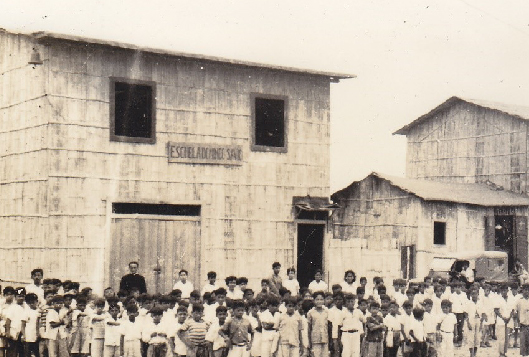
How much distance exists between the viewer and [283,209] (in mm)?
19344

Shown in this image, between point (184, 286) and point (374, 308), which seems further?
point (184, 286)

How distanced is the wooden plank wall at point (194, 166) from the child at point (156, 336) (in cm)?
483

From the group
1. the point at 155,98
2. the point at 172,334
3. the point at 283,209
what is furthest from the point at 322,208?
the point at 172,334

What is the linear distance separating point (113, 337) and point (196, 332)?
140cm

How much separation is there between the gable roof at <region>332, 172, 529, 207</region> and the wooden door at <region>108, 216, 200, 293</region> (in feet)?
25.9

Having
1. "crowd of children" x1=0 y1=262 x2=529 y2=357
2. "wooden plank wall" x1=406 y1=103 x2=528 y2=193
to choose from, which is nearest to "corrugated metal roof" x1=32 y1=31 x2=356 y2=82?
"crowd of children" x1=0 y1=262 x2=529 y2=357

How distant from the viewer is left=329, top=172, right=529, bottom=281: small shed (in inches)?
850

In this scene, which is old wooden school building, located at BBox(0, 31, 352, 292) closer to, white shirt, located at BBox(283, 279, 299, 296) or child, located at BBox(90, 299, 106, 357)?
white shirt, located at BBox(283, 279, 299, 296)

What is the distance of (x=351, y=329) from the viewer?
1299 cm

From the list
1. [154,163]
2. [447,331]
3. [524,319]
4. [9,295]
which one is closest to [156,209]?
[154,163]

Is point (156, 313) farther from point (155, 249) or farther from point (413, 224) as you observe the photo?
point (413, 224)

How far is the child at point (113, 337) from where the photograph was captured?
12008 mm

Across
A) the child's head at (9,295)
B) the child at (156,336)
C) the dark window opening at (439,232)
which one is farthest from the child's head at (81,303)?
the dark window opening at (439,232)

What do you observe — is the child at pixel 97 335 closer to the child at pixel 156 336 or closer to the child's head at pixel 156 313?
the child at pixel 156 336
